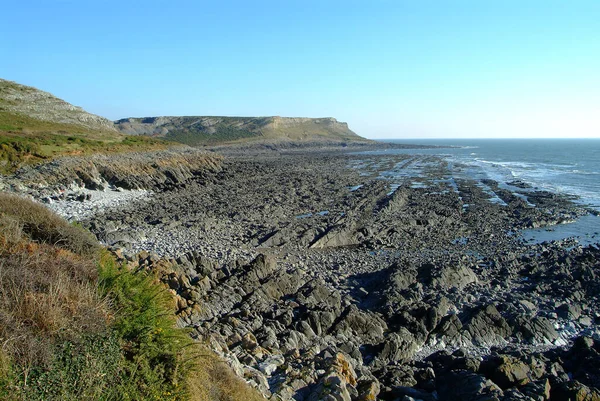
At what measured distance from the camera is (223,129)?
14088cm

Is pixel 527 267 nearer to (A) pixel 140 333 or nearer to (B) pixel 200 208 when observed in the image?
(A) pixel 140 333

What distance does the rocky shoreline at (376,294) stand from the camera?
9.67m

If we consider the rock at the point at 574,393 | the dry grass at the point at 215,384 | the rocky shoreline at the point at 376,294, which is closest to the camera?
the dry grass at the point at 215,384

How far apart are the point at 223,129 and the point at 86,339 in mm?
139588

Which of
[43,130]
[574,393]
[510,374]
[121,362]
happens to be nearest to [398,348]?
[510,374]

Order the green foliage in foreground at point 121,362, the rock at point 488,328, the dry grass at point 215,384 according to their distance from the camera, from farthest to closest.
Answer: the rock at point 488,328
the dry grass at point 215,384
the green foliage in foreground at point 121,362

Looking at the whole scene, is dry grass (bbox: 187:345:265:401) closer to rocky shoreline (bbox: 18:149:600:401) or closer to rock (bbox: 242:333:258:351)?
rocky shoreline (bbox: 18:149:600:401)

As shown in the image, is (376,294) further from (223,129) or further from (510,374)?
(223,129)

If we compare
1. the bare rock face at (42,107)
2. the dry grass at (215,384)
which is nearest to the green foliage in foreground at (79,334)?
the dry grass at (215,384)

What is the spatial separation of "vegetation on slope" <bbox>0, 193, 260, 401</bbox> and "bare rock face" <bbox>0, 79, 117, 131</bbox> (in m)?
52.2

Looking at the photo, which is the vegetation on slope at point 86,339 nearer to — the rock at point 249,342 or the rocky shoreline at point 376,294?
the rocky shoreline at point 376,294

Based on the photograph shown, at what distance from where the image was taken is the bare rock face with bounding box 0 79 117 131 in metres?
51.4

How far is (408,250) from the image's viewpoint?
70.7 ft

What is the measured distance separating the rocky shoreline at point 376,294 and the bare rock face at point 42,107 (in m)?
31.3
